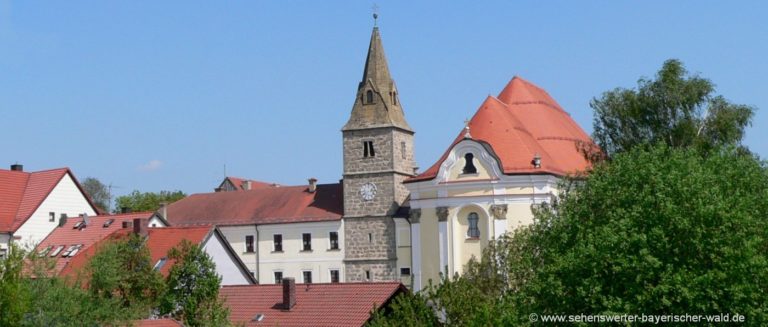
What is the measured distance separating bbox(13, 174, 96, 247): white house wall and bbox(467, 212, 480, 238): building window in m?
20.3

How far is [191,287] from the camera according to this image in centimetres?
3812

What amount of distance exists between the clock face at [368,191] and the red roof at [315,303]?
20.8 m

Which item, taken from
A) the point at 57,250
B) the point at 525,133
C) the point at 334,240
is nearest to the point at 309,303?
the point at 57,250

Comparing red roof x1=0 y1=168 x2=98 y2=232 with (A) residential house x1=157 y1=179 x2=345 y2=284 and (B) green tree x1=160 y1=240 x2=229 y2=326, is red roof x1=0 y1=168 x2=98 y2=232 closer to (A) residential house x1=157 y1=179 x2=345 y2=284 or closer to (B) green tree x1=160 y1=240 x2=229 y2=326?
(A) residential house x1=157 y1=179 x2=345 y2=284

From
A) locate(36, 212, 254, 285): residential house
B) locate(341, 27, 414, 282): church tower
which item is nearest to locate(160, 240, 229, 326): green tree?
locate(36, 212, 254, 285): residential house

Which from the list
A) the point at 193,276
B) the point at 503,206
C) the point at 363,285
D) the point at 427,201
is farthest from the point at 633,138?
the point at 193,276

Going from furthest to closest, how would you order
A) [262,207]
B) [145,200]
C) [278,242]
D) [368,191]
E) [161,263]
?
[145,200] → [262,207] → [278,242] → [368,191] → [161,263]

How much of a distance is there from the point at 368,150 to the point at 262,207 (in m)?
7.96

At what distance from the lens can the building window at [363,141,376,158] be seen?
6144 centimetres

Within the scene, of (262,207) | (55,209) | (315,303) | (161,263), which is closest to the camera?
(315,303)

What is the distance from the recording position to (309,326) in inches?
1444

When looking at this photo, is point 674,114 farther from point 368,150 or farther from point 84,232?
point 84,232

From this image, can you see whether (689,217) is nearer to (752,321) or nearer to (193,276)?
(752,321)

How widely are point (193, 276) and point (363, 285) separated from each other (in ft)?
18.1
